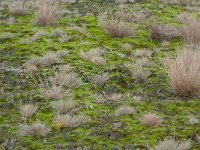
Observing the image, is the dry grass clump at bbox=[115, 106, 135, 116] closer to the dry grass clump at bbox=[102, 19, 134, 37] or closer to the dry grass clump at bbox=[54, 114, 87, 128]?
the dry grass clump at bbox=[54, 114, 87, 128]

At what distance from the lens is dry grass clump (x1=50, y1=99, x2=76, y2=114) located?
5840 millimetres

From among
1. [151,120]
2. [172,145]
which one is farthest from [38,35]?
[172,145]

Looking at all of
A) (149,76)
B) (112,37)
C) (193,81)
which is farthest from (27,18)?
(193,81)

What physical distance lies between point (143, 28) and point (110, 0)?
165 inches

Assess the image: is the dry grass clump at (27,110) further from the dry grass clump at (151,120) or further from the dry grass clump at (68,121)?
the dry grass clump at (151,120)

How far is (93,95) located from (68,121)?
1242 millimetres

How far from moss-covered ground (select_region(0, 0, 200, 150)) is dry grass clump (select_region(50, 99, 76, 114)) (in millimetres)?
130

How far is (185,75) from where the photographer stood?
628 cm

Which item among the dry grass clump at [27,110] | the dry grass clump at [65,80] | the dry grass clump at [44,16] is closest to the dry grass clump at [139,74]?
the dry grass clump at [65,80]

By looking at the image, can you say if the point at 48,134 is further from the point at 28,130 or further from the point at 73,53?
the point at 73,53

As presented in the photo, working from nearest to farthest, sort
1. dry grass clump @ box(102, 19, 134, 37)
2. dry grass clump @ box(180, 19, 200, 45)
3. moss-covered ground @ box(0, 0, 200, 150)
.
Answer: moss-covered ground @ box(0, 0, 200, 150)
dry grass clump @ box(180, 19, 200, 45)
dry grass clump @ box(102, 19, 134, 37)

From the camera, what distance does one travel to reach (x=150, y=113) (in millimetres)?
5723

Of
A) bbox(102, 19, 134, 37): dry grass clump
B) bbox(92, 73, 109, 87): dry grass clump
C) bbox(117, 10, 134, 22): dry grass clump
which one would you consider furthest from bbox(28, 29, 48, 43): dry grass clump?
bbox(92, 73, 109, 87): dry grass clump

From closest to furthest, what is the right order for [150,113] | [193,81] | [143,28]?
[150,113], [193,81], [143,28]
